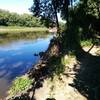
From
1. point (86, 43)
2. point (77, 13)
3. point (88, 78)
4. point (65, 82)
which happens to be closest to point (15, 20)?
point (77, 13)

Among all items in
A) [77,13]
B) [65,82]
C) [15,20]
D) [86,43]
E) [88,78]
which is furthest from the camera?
[15,20]

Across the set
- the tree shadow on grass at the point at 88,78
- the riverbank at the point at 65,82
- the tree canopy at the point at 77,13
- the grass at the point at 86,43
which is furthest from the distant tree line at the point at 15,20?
the riverbank at the point at 65,82

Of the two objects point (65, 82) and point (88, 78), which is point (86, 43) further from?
point (65, 82)

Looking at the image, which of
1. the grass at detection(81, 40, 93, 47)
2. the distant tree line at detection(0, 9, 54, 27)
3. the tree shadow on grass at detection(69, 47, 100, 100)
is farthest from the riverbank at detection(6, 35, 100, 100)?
the distant tree line at detection(0, 9, 54, 27)

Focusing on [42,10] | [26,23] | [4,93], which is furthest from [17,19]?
[4,93]

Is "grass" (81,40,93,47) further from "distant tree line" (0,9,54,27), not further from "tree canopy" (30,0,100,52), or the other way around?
"distant tree line" (0,9,54,27)

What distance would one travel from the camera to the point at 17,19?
147 m

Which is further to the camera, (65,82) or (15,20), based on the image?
(15,20)

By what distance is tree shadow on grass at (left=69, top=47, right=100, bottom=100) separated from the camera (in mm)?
13659

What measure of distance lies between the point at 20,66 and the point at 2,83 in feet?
28.3

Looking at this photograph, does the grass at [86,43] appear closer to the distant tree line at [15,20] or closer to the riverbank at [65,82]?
the riverbank at [65,82]

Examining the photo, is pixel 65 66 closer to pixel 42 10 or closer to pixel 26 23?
pixel 42 10

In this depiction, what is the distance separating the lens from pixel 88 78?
1642cm

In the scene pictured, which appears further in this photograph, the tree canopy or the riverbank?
the tree canopy
